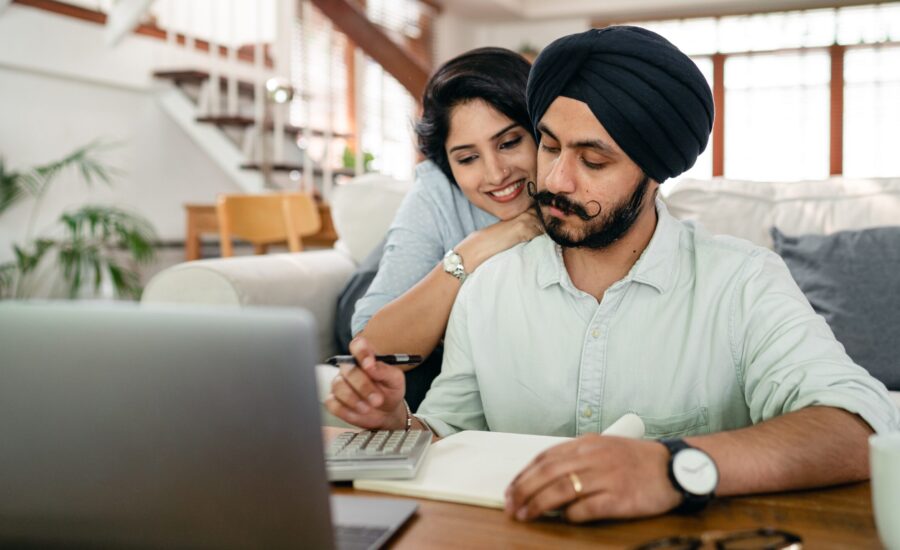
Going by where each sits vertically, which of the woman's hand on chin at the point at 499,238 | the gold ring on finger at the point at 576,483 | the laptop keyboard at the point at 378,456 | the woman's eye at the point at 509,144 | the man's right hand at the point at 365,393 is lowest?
the laptop keyboard at the point at 378,456

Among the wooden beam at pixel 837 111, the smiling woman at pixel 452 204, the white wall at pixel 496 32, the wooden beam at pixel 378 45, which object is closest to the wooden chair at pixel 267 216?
the wooden beam at pixel 378 45

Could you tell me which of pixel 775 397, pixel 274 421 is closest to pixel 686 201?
pixel 775 397

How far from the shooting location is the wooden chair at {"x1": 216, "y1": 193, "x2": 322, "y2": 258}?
378cm

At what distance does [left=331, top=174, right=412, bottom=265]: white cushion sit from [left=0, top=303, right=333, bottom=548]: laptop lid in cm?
192

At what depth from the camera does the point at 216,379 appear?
21.5 inches

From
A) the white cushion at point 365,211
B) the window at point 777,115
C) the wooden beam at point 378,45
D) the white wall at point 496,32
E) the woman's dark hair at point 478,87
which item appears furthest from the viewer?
the white wall at point 496,32

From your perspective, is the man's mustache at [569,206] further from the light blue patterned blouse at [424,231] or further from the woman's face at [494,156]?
the light blue patterned blouse at [424,231]

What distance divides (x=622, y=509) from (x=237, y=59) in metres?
5.53

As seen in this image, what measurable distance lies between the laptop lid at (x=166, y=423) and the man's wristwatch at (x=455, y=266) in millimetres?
1000

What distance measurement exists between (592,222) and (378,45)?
3.24 m

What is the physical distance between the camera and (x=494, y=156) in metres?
1.70

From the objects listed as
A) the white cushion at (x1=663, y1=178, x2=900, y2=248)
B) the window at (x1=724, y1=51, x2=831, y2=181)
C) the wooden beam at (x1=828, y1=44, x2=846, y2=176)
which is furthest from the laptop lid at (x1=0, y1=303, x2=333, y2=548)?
the wooden beam at (x1=828, y1=44, x2=846, y2=176)

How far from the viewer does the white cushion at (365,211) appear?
2529mm

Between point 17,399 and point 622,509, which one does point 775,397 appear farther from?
point 17,399
